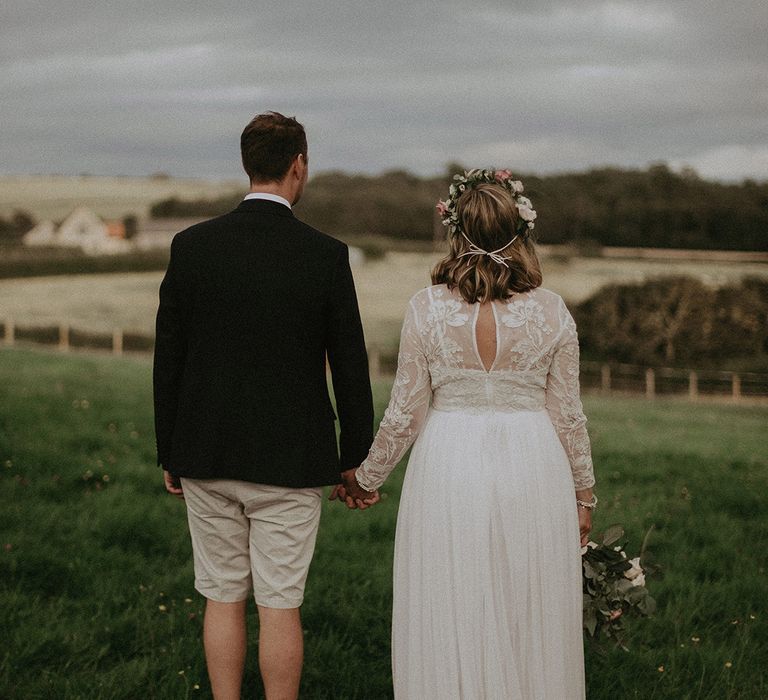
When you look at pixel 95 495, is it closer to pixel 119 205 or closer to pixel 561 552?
pixel 561 552

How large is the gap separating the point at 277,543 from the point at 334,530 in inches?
112

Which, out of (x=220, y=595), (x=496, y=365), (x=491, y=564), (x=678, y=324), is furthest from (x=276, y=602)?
(x=678, y=324)

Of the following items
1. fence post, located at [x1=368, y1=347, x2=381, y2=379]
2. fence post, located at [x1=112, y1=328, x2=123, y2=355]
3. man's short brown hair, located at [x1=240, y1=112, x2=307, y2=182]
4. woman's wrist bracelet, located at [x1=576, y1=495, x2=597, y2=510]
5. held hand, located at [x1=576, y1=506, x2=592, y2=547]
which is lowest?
fence post, located at [x1=368, y1=347, x2=381, y2=379]

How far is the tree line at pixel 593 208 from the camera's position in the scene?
1449 cm

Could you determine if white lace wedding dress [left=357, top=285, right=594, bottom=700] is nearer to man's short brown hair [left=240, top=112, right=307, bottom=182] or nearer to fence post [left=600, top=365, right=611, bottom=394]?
man's short brown hair [left=240, top=112, right=307, bottom=182]

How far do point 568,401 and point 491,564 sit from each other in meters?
0.62

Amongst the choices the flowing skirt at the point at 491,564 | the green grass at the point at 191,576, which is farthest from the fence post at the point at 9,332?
the flowing skirt at the point at 491,564

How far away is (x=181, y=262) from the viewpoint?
310 centimetres

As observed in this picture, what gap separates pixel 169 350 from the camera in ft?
10.6

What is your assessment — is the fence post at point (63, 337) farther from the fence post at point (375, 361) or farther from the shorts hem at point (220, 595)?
the shorts hem at point (220, 595)

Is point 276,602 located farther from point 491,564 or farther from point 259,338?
point 259,338

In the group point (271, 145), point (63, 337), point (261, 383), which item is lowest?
point (63, 337)

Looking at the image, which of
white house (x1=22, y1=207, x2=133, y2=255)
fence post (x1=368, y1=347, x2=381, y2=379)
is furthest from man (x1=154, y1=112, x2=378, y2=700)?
white house (x1=22, y1=207, x2=133, y2=255)

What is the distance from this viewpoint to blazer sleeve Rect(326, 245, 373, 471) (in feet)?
10.2
